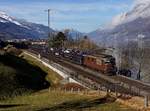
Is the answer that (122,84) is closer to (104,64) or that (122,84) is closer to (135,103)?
(104,64)

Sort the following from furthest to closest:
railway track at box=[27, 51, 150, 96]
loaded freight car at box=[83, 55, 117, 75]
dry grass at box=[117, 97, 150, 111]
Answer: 1. loaded freight car at box=[83, 55, 117, 75]
2. railway track at box=[27, 51, 150, 96]
3. dry grass at box=[117, 97, 150, 111]

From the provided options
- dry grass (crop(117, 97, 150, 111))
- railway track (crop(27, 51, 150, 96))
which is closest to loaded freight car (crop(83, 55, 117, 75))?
railway track (crop(27, 51, 150, 96))

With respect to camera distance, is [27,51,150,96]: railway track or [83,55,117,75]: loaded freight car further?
[83,55,117,75]: loaded freight car

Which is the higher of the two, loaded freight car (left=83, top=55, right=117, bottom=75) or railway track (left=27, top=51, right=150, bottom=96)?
loaded freight car (left=83, top=55, right=117, bottom=75)

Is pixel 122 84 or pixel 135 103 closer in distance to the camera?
pixel 135 103

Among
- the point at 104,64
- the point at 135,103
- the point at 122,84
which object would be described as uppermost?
the point at 104,64

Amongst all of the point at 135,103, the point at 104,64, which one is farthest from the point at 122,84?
the point at 135,103

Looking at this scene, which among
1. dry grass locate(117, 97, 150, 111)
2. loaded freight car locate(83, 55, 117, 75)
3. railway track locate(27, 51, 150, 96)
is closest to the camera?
dry grass locate(117, 97, 150, 111)

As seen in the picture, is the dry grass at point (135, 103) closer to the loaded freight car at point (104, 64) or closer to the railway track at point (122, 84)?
the railway track at point (122, 84)

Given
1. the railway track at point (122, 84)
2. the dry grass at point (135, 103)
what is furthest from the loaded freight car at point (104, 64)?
the dry grass at point (135, 103)

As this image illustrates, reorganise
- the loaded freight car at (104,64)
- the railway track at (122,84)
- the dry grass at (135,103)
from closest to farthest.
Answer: the dry grass at (135,103), the railway track at (122,84), the loaded freight car at (104,64)

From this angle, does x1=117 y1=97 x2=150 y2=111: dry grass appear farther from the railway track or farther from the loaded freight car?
the loaded freight car

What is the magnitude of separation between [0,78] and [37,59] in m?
53.1

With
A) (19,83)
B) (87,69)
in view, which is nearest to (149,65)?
(87,69)
